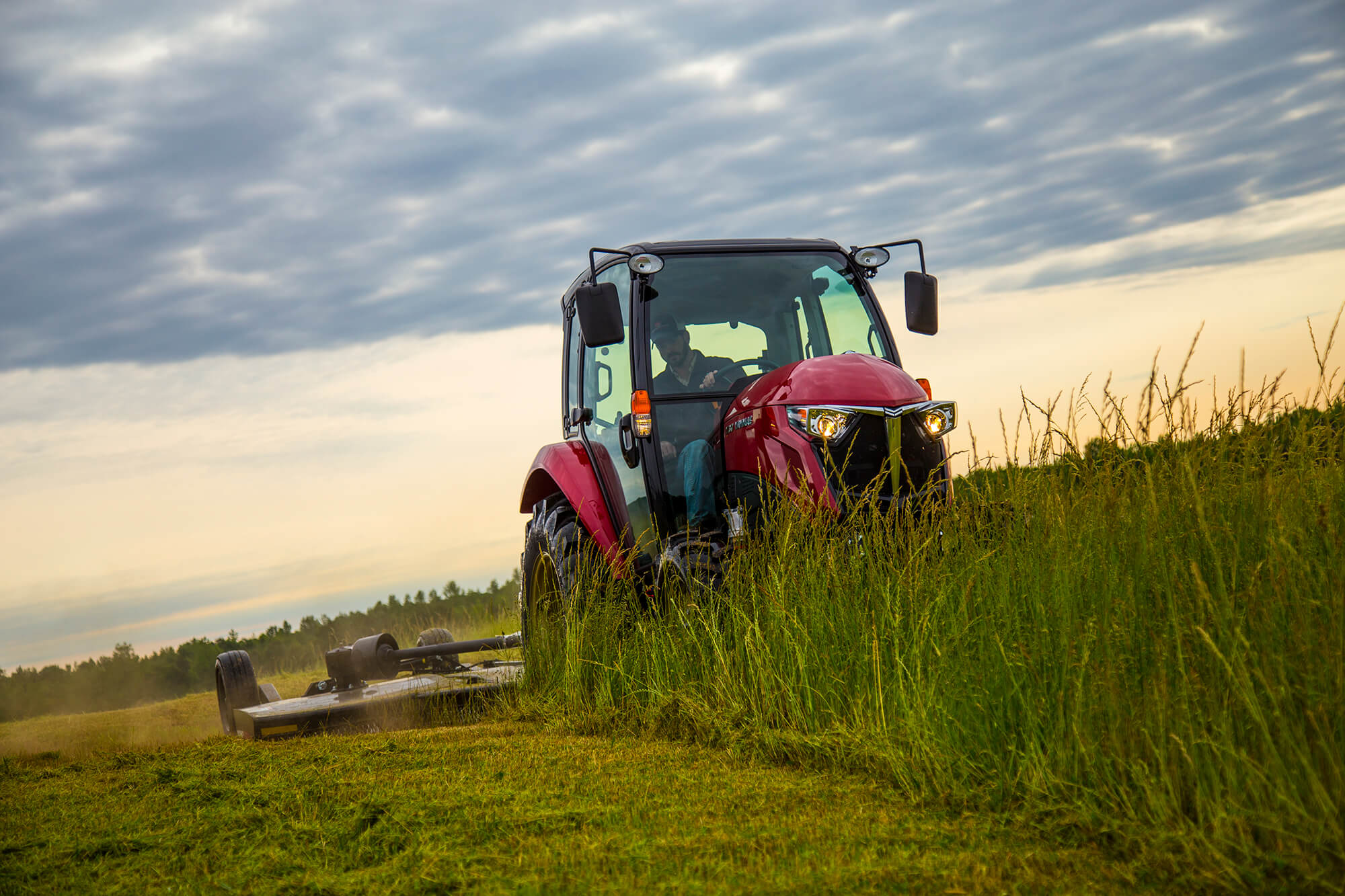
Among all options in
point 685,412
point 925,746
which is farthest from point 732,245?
point 925,746

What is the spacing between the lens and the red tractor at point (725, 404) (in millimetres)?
5000

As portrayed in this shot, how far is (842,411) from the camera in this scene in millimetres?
4941

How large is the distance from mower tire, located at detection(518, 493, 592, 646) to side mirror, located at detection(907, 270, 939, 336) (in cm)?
241

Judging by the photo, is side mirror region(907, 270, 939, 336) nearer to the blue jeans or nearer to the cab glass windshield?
the cab glass windshield

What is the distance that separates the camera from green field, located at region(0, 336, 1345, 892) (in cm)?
243

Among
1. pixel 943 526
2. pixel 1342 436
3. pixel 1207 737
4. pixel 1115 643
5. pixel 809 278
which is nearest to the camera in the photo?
pixel 1207 737

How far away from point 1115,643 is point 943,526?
1.45 m

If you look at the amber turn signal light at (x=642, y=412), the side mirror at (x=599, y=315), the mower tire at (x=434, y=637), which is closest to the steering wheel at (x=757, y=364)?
the amber turn signal light at (x=642, y=412)

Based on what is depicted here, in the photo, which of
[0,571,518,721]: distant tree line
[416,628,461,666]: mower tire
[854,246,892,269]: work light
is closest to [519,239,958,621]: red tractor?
[854,246,892,269]: work light

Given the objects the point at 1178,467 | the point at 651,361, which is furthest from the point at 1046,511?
the point at 651,361

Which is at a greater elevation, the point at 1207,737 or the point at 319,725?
the point at 1207,737

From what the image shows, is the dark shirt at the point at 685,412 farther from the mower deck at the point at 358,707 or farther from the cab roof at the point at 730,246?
the mower deck at the point at 358,707

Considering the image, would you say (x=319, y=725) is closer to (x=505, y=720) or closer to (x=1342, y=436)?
(x=505, y=720)

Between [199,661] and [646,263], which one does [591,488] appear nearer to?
[646,263]
